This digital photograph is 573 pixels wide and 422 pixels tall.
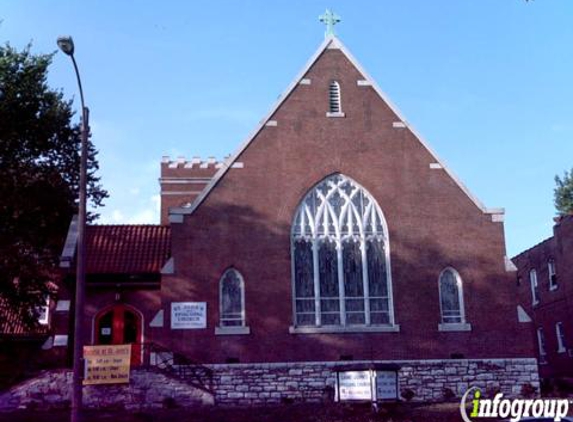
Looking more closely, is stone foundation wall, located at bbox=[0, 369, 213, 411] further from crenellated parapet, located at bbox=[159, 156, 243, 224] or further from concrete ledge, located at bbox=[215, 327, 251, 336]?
crenellated parapet, located at bbox=[159, 156, 243, 224]

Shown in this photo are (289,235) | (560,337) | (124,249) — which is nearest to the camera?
(289,235)

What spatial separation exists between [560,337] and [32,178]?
82.9ft

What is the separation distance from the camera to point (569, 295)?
33875mm

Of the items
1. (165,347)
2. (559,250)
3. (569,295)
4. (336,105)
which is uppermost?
(336,105)

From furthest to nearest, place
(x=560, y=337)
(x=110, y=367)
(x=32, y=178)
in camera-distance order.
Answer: (x=560, y=337)
(x=32, y=178)
(x=110, y=367)

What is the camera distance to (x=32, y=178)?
1195 inches

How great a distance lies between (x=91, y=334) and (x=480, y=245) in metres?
13.9

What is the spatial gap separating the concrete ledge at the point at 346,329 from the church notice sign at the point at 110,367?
5804 mm

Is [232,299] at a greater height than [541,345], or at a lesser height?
greater

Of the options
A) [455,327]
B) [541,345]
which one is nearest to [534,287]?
[541,345]

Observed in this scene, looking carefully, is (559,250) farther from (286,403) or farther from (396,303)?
(286,403)

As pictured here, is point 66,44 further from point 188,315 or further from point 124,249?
point 124,249

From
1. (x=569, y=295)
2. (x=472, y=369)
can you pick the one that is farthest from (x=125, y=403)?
(x=569, y=295)

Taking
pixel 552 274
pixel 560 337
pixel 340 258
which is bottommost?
pixel 560 337
